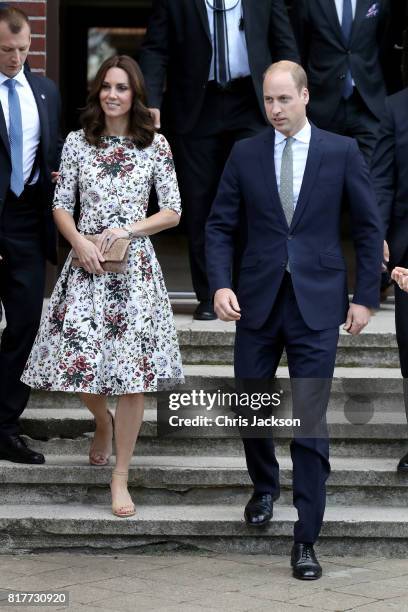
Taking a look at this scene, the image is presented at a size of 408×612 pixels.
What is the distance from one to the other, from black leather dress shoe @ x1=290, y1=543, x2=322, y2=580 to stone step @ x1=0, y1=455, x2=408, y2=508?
0.67 meters

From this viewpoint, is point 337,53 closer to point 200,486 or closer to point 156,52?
point 156,52

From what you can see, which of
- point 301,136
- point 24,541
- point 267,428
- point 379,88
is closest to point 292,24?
point 379,88

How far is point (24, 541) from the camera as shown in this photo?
5.64 meters

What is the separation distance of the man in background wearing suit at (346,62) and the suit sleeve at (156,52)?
754mm

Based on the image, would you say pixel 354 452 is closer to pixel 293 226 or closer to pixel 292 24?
pixel 293 226

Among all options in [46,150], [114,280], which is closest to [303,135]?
[114,280]

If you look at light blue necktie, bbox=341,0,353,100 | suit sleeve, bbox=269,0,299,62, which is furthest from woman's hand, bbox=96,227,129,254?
light blue necktie, bbox=341,0,353,100

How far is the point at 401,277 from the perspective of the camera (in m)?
5.17

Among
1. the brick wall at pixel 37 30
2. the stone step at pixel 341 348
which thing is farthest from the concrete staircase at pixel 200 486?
the brick wall at pixel 37 30

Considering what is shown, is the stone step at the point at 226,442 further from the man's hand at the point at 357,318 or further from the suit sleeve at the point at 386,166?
the man's hand at the point at 357,318

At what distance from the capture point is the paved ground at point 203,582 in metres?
4.85

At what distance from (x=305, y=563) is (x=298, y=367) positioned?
734 millimetres

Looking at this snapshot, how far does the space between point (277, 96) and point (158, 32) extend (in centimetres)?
198

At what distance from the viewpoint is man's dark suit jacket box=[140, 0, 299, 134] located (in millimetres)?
6848
